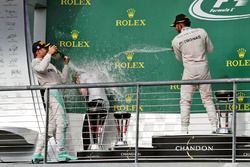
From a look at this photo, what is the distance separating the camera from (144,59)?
10648mm

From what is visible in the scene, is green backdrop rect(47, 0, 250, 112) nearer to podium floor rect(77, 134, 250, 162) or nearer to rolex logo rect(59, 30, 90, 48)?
rolex logo rect(59, 30, 90, 48)

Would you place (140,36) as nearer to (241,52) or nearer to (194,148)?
(241,52)

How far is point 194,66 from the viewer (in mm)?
9641

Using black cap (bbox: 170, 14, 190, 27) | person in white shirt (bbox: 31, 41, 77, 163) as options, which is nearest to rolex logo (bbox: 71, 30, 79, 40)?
person in white shirt (bbox: 31, 41, 77, 163)

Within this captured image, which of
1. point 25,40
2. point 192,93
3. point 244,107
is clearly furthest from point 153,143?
point 25,40

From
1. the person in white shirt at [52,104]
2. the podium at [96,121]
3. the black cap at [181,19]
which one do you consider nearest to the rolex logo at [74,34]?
the podium at [96,121]

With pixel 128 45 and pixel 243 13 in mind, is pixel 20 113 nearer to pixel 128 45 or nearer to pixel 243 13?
pixel 128 45

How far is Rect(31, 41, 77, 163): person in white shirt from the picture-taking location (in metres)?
9.34

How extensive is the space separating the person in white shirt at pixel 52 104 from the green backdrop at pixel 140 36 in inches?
42.2

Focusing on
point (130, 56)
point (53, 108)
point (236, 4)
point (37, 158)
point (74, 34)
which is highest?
point (236, 4)

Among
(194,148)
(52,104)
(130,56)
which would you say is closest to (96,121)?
(130,56)

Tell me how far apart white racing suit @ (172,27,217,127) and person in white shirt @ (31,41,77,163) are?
4.07 feet

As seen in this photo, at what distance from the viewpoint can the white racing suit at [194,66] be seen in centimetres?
954

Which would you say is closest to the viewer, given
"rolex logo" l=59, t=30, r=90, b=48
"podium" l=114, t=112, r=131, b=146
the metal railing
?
the metal railing
